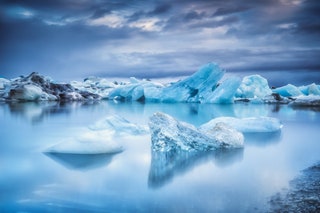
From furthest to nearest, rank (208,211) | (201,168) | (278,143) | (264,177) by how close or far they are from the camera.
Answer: (278,143), (201,168), (264,177), (208,211)

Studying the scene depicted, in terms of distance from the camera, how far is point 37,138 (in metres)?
7.62

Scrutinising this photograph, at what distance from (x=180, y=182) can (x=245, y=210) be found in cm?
113

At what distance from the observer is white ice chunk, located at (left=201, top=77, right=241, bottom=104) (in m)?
27.2

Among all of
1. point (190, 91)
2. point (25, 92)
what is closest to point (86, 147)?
point (190, 91)

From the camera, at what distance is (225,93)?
1107 inches

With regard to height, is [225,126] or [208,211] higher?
[225,126]

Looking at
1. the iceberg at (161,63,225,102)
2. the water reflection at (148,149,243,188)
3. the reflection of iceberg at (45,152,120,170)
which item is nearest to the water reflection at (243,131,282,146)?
the water reflection at (148,149,243,188)

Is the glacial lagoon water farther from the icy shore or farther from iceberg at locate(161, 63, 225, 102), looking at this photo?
the icy shore

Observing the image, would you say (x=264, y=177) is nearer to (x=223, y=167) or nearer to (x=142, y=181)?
(x=223, y=167)

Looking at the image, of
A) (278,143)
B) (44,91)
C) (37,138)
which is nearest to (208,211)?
(278,143)

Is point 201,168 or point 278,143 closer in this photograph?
point 201,168

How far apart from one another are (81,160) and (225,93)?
24.0 meters

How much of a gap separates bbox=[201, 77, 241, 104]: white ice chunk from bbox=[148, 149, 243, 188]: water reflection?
21.6m

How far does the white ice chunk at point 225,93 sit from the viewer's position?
27.2 metres
